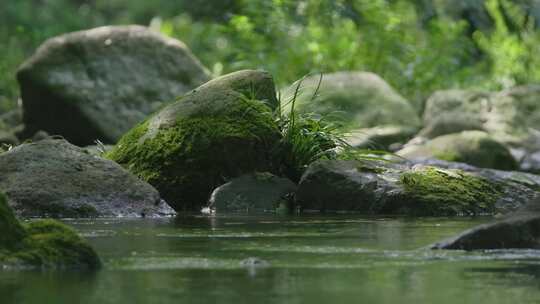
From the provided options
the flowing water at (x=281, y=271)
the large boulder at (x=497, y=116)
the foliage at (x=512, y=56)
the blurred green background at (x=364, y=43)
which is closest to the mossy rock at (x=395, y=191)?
the flowing water at (x=281, y=271)

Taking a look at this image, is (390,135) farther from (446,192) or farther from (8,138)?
(446,192)

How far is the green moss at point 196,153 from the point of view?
12.0m

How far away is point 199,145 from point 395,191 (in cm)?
194

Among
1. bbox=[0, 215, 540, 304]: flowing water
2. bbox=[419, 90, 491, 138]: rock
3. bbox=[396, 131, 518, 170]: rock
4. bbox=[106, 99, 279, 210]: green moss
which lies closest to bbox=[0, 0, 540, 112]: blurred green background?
bbox=[419, 90, 491, 138]: rock

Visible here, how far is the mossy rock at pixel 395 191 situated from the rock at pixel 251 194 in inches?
8.8

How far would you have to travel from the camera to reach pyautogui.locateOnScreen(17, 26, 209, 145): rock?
1795 centimetres

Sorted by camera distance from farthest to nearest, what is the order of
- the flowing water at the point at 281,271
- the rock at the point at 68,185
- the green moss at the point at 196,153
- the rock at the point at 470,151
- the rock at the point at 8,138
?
the rock at the point at 8,138 → the rock at the point at 470,151 → the green moss at the point at 196,153 → the rock at the point at 68,185 → the flowing water at the point at 281,271

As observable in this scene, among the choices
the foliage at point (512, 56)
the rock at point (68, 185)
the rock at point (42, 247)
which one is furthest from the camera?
the foliage at point (512, 56)

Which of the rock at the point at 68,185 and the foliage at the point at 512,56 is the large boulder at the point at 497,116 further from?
the rock at the point at 68,185

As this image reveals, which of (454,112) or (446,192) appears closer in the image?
(446,192)

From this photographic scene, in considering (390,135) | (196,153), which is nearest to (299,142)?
(196,153)

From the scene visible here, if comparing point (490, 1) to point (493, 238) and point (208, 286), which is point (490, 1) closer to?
point (493, 238)

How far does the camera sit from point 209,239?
7992 millimetres

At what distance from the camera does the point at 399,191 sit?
37.7ft
